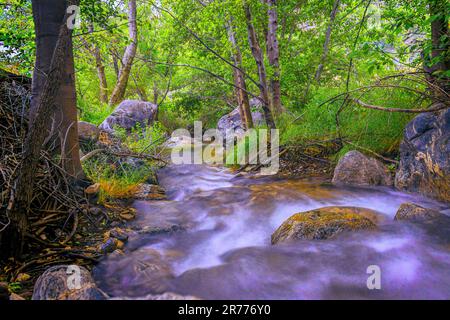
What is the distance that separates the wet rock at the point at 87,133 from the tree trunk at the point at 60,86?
215cm

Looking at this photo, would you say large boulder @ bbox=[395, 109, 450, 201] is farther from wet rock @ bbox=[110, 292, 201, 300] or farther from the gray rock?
the gray rock

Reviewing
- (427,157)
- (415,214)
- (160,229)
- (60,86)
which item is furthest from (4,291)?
(427,157)

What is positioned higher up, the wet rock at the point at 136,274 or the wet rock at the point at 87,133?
the wet rock at the point at 87,133

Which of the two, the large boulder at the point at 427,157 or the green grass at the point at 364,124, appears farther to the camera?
the green grass at the point at 364,124

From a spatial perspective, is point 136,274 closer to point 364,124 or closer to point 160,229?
point 160,229

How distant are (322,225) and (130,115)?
9.88m

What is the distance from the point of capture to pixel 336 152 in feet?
21.3

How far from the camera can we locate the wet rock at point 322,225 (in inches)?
124

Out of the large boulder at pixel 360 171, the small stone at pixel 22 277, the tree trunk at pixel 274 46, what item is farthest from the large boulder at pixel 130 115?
the small stone at pixel 22 277

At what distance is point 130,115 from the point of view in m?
11.6

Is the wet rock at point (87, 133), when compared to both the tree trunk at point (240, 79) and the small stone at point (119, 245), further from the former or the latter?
the tree trunk at point (240, 79)

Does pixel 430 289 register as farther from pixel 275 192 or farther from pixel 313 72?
pixel 313 72

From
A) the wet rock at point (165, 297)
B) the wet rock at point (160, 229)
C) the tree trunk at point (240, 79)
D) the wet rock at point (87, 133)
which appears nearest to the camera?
the wet rock at point (165, 297)

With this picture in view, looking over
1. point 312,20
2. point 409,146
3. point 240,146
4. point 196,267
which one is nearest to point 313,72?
point 312,20
